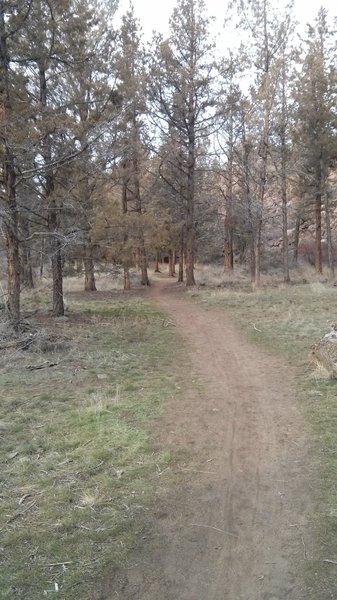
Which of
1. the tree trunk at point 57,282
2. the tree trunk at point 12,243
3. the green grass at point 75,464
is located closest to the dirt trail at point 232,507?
the green grass at point 75,464

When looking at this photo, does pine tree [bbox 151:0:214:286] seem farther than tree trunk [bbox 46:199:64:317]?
Yes

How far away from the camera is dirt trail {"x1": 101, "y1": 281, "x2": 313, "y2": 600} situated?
10.3 ft

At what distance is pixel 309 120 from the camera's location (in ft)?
79.8

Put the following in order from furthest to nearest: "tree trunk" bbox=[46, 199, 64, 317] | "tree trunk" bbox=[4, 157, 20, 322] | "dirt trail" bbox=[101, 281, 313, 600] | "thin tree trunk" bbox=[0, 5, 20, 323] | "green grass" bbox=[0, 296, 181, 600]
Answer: "tree trunk" bbox=[46, 199, 64, 317], "tree trunk" bbox=[4, 157, 20, 322], "thin tree trunk" bbox=[0, 5, 20, 323], "green grass" bbox=[0, 296, 181, 600], "dirt trail" bbox=[101, 281, 313, 600]

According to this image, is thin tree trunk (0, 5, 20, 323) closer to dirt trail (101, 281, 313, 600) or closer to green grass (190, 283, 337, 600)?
dirt trail (101, 281, 313, 600)

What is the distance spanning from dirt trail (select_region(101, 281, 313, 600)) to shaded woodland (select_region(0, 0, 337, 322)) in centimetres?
648

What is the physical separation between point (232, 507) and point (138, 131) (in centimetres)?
2080

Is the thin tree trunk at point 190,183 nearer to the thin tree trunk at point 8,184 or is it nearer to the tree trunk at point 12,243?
the thin tree trunk at point 8,184

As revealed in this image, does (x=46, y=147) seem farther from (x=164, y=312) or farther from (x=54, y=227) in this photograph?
(x=164, y=312)

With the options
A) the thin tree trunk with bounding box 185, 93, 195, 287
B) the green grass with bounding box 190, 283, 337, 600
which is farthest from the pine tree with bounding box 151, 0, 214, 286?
the green grass with bounding box 190, 283, 337, 600

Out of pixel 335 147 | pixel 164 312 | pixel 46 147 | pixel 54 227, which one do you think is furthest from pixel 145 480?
pixel 335 147

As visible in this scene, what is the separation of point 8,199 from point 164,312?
7.03m

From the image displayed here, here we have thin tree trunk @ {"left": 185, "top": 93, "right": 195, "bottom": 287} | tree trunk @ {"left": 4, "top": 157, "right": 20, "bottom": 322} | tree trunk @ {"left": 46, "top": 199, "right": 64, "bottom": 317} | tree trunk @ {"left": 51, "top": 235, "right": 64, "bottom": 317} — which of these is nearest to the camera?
tree trunk @ {"left": 4, "top": 157, "right": 20, "bottom": 322}

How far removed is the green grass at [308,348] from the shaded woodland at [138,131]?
4.85 m
